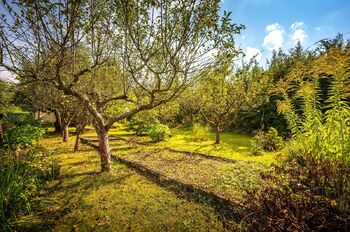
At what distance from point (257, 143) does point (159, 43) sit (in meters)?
8.12

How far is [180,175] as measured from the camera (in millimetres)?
6641

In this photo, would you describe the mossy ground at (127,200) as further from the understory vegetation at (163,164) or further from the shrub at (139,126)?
the shrub at (139,126)

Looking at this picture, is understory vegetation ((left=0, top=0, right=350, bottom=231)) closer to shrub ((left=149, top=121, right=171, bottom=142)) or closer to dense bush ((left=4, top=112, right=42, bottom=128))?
shrub ((left=149, top=121, right=171, bottom=142))

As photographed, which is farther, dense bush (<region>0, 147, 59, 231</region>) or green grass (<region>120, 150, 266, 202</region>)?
green grass (<region>120, 150, 266, 202</region>)

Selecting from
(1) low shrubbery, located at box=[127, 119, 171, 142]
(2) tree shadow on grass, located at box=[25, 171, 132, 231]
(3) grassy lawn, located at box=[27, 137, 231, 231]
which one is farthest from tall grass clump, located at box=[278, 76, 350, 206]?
(1) low shrubbery, located at box=[127, 119, 171, 142]

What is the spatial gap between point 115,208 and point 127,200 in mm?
435

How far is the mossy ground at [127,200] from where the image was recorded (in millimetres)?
3939

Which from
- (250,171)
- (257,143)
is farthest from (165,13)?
(257,143)

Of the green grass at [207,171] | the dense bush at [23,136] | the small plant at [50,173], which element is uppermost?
the dense bush at [23,136]

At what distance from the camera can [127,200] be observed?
16.3 ft

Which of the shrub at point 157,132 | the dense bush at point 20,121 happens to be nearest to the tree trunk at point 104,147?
the shrub at point 157,132

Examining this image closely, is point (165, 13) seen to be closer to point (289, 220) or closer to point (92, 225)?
point (289, 220)

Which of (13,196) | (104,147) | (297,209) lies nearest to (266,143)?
(104,147)

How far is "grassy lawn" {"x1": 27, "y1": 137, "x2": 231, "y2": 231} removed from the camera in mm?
3906
